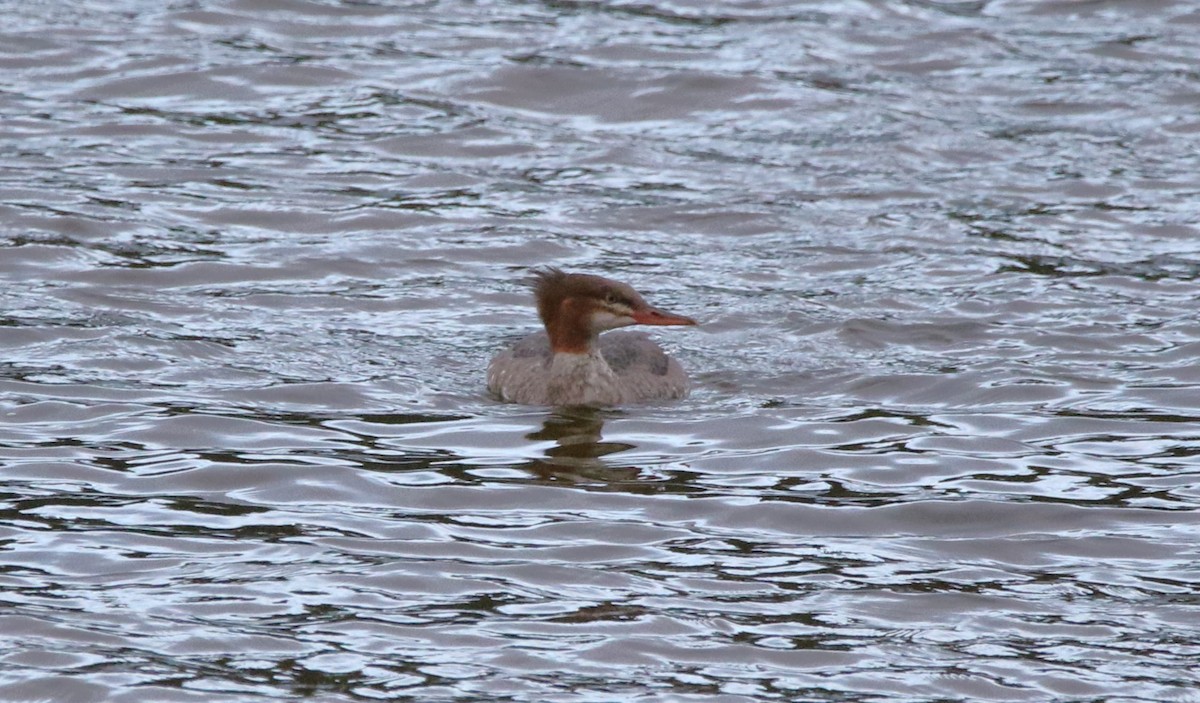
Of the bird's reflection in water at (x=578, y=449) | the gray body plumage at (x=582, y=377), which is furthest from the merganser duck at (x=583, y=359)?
the bird's reflection in water at (x=578, y=449)

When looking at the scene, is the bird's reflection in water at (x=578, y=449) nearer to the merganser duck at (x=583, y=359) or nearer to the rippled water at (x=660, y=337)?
the rippled water at (x=660, y=337)

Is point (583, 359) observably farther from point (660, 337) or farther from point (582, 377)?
point (660, 337)

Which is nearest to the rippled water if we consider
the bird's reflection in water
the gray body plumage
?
the bird's reflection in water

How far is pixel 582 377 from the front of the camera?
10430 mm

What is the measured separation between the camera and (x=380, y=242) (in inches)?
523

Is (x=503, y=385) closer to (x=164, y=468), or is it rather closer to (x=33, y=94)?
(x=164, y=468)

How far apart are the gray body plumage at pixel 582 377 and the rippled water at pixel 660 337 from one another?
18 cm

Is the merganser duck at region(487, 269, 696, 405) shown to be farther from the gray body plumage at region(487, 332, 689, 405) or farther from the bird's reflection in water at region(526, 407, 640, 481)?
the bird's reflection in water at region(526, 407, 640, 481)

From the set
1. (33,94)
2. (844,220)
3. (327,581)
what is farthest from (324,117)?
(327,581)

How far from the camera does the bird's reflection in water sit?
8891 mm

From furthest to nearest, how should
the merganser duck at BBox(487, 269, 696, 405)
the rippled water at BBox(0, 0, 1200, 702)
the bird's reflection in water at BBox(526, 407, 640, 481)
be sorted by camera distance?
1. the merganser duck at BBox(487, 269, 696, 405)
2. the bird's reflection in water at BBox(526, 407, 640, 481)
3. the rippled water at BBox(0, 0, 1200, 702)

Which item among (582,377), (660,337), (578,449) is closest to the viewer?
(578,449)

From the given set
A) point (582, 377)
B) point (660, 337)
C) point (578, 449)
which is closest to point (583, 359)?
point (582, 377)

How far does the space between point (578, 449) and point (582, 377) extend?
100 centimetres
